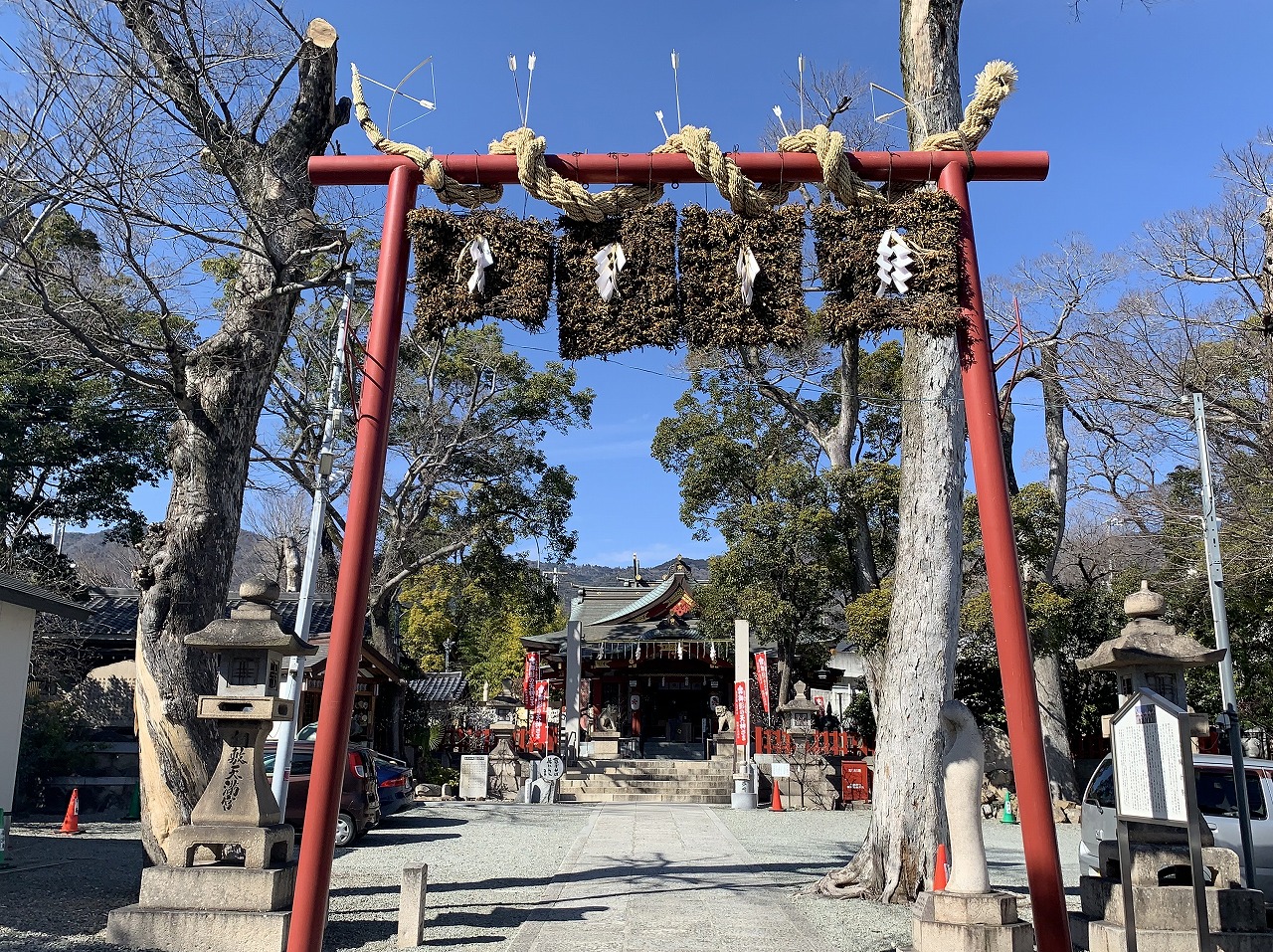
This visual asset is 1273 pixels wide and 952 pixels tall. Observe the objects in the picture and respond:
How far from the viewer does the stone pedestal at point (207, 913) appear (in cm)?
598

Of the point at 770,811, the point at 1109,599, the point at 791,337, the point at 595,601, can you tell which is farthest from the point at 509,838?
the point at 595,601

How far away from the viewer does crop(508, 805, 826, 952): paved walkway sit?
22.6ft

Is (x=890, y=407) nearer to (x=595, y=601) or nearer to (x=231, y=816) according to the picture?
(x=595, y=601)

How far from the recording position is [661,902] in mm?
8391

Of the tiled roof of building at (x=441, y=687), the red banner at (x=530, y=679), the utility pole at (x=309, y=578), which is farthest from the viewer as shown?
the tiled roof of building at (x=441, y=687)

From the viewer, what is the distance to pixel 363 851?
1213 centimetres

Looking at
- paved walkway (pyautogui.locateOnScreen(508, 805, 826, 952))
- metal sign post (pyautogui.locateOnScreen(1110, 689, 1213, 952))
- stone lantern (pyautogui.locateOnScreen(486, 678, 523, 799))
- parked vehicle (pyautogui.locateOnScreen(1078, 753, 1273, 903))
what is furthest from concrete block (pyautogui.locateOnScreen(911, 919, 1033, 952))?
stone lantern (pyautogui.locateOnScreen(486, 678, 523, 799))

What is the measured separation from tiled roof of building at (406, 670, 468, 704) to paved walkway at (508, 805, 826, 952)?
16921 mm

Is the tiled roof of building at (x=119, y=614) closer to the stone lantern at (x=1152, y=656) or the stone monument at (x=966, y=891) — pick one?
the stone monument at (x=966, y=891)

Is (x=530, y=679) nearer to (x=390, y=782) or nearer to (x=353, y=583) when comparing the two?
(x=390, y=782)

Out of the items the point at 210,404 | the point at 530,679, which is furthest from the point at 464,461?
the point at 210,404

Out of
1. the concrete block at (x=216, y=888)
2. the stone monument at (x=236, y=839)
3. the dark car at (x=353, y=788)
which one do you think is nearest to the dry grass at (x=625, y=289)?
the stone monument at (x=236, y=839)

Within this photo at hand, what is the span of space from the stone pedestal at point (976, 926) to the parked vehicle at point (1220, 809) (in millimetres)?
3117

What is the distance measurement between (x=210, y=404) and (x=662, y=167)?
518cm
